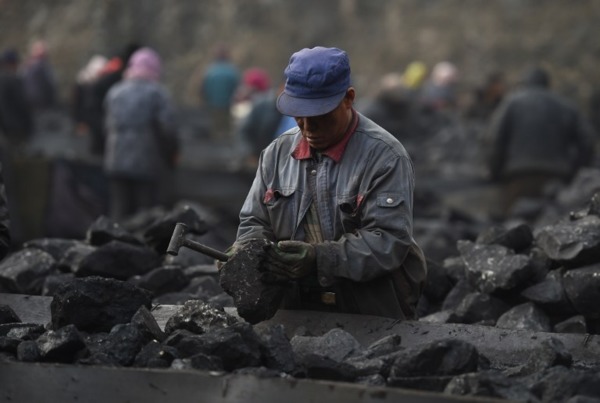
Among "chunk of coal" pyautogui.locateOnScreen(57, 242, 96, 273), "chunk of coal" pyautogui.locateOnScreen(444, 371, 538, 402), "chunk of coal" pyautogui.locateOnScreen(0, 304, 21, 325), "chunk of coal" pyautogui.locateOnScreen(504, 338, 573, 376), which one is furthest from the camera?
"chunk of coal" pyautogui.locateOnScreen(57, 242, 96, 273)

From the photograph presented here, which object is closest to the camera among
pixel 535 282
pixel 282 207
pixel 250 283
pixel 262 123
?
pixel 250 283

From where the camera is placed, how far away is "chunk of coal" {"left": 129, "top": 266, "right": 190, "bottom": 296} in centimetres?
833

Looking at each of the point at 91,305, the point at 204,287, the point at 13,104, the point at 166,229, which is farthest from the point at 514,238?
the point at 13,104

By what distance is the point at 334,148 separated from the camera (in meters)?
6.49

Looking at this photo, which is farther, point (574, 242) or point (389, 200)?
point (574, 242)

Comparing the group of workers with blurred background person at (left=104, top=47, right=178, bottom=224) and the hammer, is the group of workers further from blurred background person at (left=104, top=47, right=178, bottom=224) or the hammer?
blurred background person at (left=104, top=47, right=178, bottom=224)

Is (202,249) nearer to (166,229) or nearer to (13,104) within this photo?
(166,229)

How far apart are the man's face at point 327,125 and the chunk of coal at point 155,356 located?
1191 mm

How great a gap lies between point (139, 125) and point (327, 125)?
7.87 meters

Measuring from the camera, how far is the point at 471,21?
122 feet

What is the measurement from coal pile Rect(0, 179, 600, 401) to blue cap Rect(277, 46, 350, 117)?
3.19 feet

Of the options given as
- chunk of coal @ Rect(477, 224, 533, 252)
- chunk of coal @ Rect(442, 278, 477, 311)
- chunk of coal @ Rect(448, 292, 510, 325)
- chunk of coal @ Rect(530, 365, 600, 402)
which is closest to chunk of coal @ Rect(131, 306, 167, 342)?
chunk of coal @ Rect(530, 365, 600, 402)

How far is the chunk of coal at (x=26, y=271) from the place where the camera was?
852 cm

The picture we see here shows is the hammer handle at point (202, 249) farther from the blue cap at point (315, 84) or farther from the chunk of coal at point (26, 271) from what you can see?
the chunk of coal at point (26, 271)
